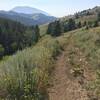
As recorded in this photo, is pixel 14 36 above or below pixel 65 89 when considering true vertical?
below

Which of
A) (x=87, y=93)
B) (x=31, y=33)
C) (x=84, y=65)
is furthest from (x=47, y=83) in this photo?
(x=31, y=33)

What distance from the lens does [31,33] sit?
97062 mm

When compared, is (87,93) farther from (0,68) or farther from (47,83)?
(0,68)

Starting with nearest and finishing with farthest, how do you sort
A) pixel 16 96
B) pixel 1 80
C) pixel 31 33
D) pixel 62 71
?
pixel 16 96, pixel 1 80, pixel 62 71, pixel 31 33

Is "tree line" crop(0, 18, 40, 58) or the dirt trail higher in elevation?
the dirt trail

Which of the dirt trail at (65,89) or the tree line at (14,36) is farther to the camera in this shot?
the tree line at (14,36)

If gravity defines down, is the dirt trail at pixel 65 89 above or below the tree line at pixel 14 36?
above

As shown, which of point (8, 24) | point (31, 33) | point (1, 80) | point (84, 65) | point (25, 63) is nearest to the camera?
point (1, 80)

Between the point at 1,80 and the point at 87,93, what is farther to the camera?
the point at 87,93

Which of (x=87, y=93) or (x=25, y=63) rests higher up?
(x=25, y=63)

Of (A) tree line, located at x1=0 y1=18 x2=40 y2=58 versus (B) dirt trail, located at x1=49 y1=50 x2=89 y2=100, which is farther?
(A) tree line, located at x1=0 y1=18 x2=40 y2=58

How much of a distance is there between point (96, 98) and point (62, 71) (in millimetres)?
4505

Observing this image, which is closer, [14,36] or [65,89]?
[65,89]

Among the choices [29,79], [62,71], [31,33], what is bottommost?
[31,33]
